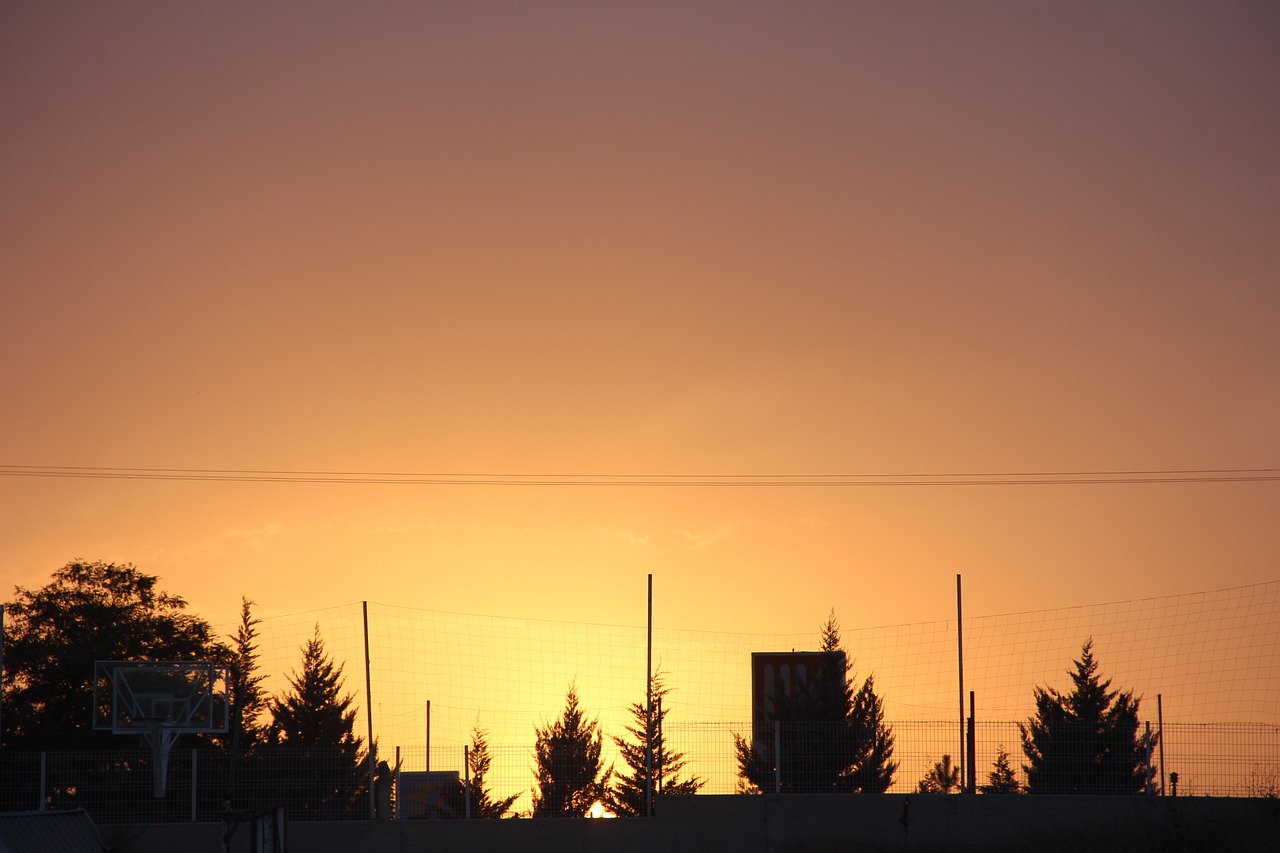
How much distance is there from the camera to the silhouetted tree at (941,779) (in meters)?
24.3

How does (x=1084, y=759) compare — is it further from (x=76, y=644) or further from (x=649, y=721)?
(x=76, y=644)

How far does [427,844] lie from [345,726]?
30246mm

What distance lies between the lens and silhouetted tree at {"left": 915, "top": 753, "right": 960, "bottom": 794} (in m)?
24.3

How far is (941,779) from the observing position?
2661 cm

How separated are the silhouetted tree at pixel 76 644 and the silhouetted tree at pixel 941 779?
21.7m

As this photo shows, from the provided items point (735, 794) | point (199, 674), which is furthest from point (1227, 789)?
point (199, 674)

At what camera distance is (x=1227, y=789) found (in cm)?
2284

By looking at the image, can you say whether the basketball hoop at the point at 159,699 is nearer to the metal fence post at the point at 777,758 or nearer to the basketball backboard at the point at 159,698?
the basketball backboard at the point at 159,698

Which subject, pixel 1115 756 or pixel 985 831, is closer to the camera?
pixel 985 831

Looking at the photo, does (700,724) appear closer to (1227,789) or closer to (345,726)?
(1227,789)

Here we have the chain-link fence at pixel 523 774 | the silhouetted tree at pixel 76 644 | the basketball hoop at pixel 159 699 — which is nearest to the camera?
the chain-link fence at pixel 523 774

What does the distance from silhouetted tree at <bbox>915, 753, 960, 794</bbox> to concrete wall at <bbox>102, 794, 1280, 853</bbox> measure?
633 millimetres

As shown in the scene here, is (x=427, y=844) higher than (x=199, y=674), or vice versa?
(x=199, y=674)

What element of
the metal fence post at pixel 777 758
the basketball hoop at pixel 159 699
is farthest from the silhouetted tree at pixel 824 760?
the basketball hoop at pixel 159 699
